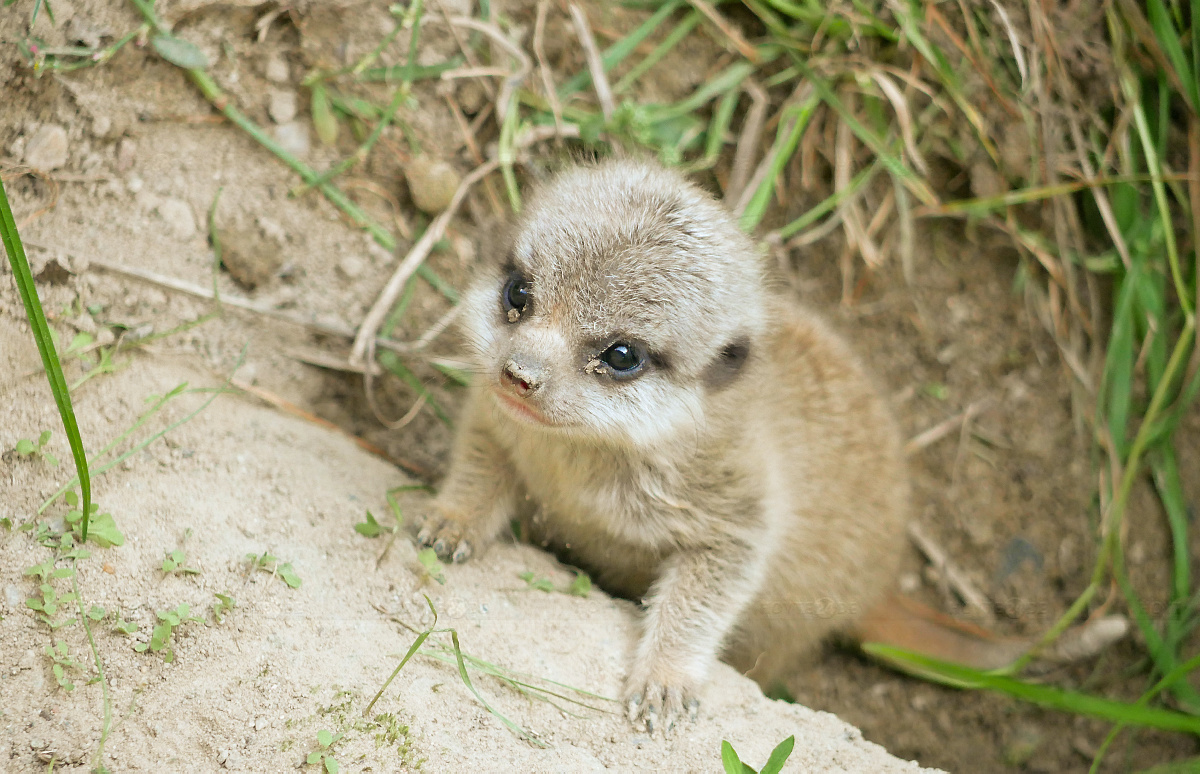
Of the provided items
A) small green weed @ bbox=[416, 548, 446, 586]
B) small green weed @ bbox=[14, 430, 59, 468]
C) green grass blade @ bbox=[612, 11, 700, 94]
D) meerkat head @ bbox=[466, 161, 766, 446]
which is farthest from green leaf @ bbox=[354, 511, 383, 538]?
green grass blade @ bbox=[612, 11, 700, 94]

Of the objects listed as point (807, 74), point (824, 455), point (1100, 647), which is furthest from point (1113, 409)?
point (807, 74)

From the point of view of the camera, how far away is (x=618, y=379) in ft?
8.03

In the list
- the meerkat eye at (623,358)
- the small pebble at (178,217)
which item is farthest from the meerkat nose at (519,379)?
the small pebble at (178,217)

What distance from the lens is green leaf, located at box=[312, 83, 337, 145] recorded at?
349 cm

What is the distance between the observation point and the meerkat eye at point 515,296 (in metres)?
2.52

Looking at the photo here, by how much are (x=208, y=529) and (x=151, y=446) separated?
0.41 metres

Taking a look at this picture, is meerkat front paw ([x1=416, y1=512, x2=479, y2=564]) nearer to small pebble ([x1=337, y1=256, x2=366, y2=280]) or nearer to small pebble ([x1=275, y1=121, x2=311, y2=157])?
small pebble ([x1=337, y1=256, x2=366, y2=280])

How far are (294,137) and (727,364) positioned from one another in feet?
6.59

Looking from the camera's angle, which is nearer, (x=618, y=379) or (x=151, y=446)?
(x=618, y=379)

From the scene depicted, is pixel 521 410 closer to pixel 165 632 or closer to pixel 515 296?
pixel 515 296

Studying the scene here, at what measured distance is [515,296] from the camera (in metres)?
2.56

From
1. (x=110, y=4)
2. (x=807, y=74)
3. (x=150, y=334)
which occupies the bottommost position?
(x=150, y=334)

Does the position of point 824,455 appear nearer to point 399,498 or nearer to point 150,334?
point 399,498

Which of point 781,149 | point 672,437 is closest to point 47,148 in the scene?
point 672,437
